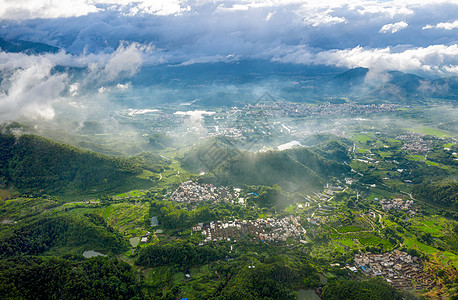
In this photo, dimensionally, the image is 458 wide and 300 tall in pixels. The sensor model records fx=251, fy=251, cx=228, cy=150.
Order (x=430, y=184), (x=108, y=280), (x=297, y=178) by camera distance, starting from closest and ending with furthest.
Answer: (x=108, y=280)
(x=430, y=184)
(x=297, y=178)

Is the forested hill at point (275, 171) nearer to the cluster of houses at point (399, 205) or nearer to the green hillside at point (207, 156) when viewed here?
the green hillside at point (207, 156)

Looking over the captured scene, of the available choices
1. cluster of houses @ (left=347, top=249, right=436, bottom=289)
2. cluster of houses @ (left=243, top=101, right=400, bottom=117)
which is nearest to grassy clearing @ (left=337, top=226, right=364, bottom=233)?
cluster of houses @ (left=347, top=249, right=436, bottom=289)

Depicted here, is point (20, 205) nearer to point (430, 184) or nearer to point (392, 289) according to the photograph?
point (392, 289)

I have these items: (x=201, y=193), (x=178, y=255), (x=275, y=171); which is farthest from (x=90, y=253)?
(x=275, y=171)

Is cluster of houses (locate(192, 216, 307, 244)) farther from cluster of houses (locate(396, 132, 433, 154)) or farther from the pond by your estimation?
cluster of houses (locate(396, 132, 433, 154))

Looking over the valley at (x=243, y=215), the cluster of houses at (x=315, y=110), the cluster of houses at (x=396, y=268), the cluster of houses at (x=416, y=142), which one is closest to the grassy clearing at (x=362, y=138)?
the valley at (x=243, y=215)

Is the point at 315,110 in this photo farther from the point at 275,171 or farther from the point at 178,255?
the point at 178,255

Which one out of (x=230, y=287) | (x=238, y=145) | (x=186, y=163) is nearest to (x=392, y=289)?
(x=230, y=287)
